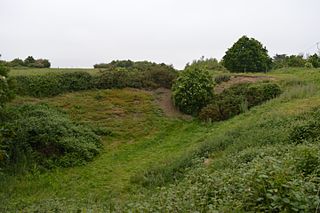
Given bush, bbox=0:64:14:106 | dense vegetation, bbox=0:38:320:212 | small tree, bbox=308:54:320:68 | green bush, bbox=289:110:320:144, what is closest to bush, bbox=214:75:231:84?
dense vegetation, bbox=0:38:320:212

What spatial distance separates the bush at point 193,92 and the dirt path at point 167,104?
43 cm

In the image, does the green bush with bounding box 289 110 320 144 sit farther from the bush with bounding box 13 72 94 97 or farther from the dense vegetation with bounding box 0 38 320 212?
the bush with bounding box 13 72 94 97

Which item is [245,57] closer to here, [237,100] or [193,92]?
[193,92]

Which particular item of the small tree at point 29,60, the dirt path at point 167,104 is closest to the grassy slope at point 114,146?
the dirt path at point 167,104

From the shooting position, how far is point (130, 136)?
1748cm

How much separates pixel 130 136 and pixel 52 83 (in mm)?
6865

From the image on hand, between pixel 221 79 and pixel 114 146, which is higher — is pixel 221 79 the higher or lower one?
the higher one

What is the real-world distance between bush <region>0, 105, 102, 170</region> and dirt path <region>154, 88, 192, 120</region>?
4836mm

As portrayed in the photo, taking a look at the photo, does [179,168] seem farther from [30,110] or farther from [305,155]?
[30,110]

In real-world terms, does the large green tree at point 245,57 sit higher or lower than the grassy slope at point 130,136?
higher

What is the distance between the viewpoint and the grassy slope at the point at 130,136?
1156 centimetres

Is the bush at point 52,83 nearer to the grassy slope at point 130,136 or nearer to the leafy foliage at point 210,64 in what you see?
the grassy slope at point 130,136

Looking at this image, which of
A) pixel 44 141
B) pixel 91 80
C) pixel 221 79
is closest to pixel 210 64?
pixel 221 79

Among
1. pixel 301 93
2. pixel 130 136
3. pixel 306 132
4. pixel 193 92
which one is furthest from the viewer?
pixel 193 92
